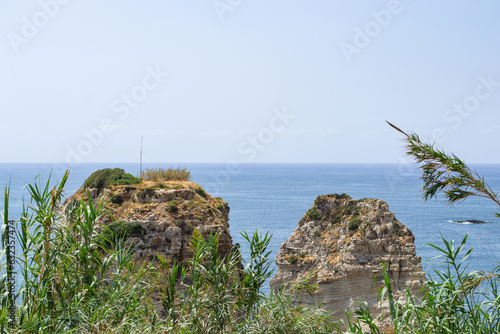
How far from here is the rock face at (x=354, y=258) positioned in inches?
943

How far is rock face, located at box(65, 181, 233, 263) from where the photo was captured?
23266mm

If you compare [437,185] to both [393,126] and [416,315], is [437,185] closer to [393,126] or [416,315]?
[393,126]

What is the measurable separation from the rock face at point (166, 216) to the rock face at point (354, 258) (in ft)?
15.3

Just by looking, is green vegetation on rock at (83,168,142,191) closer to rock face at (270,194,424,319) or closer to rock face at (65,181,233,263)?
rock face at (65,181,233,263)

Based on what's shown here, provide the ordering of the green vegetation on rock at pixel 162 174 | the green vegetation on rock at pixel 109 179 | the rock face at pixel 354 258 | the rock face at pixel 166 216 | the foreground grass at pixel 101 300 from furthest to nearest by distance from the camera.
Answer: the green vegetation on rock at pixel 162 174
the green vegetation on rock at pixel 109 179
the rock face at pixel 354 258
the rock face at pixel 166 216
the foreground grass at pixel 101 300

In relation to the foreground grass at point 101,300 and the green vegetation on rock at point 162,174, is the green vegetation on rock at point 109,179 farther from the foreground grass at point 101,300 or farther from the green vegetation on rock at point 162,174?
the foreground grass at point 101,300

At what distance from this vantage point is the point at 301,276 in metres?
25.9

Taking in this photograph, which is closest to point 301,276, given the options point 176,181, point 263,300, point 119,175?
point 176,181

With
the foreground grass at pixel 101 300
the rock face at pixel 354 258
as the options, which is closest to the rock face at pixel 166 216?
the rock face at pixel 354 258

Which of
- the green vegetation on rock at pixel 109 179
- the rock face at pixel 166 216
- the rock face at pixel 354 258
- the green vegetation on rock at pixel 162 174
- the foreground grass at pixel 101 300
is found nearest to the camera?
the foreground grass at pixel 101 300

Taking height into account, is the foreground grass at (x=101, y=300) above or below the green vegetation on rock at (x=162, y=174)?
below

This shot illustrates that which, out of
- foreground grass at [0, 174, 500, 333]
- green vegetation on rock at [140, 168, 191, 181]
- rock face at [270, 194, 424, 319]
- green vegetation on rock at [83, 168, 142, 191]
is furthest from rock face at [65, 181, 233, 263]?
foreground grass at [0, 174, 500, 333]

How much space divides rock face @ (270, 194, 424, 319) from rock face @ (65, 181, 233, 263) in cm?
465

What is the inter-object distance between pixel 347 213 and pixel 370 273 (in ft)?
13.7
